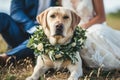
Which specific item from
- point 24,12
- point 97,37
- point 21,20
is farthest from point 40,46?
point 24,12

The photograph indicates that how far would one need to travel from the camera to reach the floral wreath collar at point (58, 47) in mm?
7500

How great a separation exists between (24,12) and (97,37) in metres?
1.33

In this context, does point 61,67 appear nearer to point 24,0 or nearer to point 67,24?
point 67,24

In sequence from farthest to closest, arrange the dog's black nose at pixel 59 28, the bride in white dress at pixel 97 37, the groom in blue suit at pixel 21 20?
1. the groom in blue suit at pixel 21 20
2. the bride in white dress at pixel 97 37
3. the dog's black nose at pixel 59 28

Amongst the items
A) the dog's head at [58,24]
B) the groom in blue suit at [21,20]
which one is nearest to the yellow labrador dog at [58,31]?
the dog's head at [58,24]

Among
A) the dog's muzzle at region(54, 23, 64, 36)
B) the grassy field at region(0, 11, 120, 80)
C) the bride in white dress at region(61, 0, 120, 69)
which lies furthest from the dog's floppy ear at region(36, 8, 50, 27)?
the bride in white dress at region(61, 0, 120, 69)

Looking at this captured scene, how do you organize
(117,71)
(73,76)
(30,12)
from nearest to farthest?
1. (73,76)
2. (117,71)
3. (30,12)

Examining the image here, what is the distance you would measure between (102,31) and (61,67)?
928 mm

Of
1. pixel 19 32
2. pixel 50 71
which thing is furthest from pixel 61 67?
pixel 19 32

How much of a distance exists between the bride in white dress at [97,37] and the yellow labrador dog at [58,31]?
443 millimetres

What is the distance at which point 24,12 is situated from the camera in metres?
8.86

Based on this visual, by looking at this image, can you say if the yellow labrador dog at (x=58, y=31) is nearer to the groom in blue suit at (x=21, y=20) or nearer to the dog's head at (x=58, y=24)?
the dog's head at (x=58, y=24)

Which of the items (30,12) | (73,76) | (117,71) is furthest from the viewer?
(30,12)

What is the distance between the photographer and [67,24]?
7.40 m
